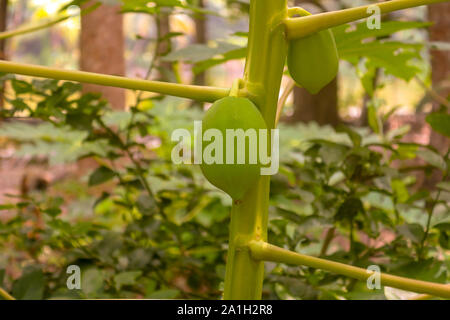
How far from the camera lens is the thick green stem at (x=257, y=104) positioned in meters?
0.46

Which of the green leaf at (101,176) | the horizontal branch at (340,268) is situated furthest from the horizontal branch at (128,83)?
the green leaf at (101,176)

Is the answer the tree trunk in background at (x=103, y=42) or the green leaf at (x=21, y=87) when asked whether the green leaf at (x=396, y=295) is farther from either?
the tree trunk in background at (x=103, y=42)

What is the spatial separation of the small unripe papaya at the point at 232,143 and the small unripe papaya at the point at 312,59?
73 mm

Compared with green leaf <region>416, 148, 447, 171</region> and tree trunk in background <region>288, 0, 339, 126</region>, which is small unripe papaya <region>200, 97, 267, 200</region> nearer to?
green leaf <region>416, 148, 447, 171</region>

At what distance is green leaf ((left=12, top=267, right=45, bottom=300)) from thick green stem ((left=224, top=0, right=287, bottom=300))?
0.36 meters

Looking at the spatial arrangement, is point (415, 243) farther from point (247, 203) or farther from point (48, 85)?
point (48, 85)

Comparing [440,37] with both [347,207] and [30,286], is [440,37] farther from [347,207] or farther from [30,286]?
[30,286]

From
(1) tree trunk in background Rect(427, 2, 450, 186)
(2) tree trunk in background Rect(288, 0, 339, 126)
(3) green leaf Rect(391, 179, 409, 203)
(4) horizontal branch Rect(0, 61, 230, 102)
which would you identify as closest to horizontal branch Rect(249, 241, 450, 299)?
(4) horizontal branch Rect(0, 61, 230, 102)

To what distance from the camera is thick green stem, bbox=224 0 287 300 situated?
1.52ft

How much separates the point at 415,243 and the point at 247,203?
0.33 metres

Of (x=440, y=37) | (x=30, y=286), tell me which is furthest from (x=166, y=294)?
(x=440, y=37)

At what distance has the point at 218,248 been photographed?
35.5 inches

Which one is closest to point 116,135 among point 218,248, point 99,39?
point 218,248

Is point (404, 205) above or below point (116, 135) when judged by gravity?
below
